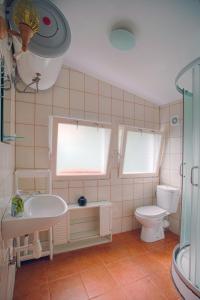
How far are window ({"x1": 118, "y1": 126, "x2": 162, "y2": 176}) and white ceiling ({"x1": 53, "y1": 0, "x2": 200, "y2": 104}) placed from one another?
807 mm

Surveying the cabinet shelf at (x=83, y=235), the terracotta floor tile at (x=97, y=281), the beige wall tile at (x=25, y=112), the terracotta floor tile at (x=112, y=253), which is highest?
the beige wall tile at (x=25, y=112)

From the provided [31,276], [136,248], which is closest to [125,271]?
[136,248]

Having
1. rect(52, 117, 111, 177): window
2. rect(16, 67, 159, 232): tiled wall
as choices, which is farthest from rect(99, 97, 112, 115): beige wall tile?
rect(52, 117, 111, 177): window

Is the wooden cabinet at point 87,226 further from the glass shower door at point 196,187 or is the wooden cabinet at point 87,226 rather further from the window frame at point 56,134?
the glass shower door at point 196,187

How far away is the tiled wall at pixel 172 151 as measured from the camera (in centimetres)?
254

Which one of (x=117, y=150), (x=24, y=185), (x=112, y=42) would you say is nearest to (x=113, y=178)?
(x=117, y=150)

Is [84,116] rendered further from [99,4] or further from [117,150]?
[99,4]

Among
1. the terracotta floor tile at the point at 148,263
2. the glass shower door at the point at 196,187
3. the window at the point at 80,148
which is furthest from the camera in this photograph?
the window at the point at 80,148

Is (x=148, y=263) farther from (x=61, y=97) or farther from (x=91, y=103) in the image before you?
(x=61, y=97)

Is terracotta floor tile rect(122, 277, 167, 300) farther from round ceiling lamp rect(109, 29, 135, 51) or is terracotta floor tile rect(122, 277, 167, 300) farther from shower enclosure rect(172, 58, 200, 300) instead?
round ceiling lamp rect(109, 29, 135, 51)

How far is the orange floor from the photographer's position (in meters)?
1.42

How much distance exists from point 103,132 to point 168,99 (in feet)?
3.94

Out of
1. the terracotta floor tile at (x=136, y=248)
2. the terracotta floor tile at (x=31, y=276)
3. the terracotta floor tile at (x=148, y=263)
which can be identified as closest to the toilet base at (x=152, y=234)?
the terracotta floor tile at (x=136, y=248)

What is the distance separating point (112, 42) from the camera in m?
1.53
